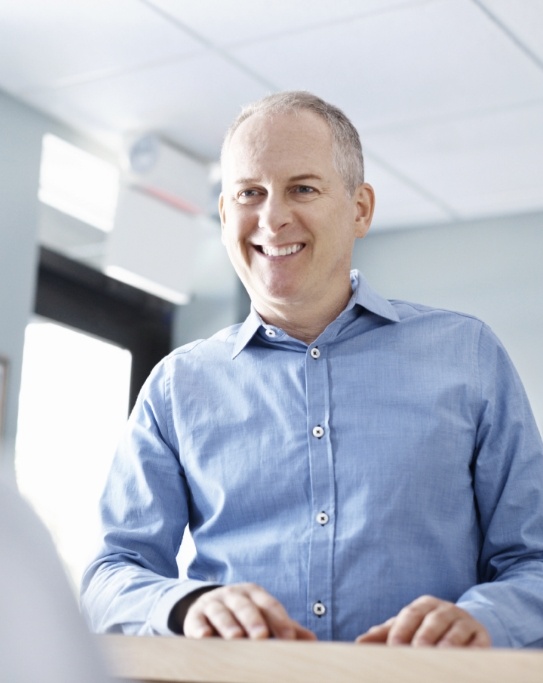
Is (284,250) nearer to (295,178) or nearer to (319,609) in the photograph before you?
A: (295,178)

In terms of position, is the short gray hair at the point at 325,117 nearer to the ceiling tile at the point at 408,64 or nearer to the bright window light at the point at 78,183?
the ceiling tile at the point at 408,64

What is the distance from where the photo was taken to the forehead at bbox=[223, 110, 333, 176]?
1369mm

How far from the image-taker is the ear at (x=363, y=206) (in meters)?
1.50

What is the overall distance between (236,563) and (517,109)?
268cm

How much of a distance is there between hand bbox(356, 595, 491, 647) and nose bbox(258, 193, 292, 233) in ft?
1.96

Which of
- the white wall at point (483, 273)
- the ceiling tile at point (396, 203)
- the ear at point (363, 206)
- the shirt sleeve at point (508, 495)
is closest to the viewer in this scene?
the shirt sleeve at point (508, 495)

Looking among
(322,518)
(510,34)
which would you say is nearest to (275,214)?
(322,518)

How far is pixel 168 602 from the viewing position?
102 centimetres

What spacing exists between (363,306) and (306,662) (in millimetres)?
771

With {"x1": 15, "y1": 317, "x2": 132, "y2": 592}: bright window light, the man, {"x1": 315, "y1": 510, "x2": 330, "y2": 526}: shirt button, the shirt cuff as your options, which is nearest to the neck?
the man

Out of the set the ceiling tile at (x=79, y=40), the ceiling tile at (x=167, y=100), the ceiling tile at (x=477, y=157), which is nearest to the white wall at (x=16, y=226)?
the ceiling tile at (x=167, y=100)

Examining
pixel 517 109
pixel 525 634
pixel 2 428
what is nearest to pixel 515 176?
pixel 517 109

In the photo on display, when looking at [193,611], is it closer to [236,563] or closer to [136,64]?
[236,563]

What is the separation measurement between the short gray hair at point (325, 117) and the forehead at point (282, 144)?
0.4 inches
